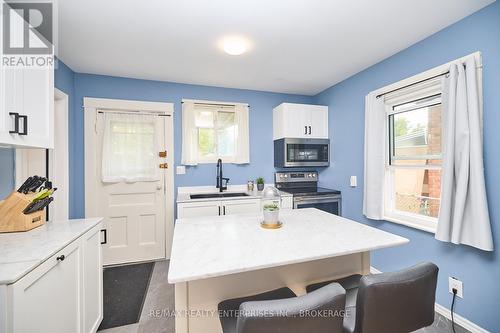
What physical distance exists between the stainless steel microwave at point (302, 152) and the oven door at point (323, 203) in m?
0.54

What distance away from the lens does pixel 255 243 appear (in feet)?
4.07

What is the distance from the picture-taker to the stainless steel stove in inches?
118

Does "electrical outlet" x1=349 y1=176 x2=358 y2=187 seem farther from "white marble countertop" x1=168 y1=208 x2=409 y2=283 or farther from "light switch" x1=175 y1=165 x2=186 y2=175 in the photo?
"light switch" x1=175 y1=165 x2=186 y2=175

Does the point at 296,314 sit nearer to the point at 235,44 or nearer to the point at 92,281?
the point at 92,281

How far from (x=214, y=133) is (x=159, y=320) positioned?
2.32 m

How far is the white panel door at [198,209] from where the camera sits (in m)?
2.62

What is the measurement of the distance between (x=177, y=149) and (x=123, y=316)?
1969 millimetres

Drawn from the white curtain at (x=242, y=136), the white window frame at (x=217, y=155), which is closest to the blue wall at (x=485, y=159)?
the white curtain at (x=242, y=136)

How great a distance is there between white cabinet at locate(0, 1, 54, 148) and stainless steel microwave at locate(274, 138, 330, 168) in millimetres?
2588

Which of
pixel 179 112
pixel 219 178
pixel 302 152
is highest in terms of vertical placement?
pixel 179 112

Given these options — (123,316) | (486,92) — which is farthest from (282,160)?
(123,316)

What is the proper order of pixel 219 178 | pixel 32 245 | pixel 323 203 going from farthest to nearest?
pixel 219 178 → pixel 323 203 → pixel 32 245

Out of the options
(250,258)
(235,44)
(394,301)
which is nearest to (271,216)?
(250,258)

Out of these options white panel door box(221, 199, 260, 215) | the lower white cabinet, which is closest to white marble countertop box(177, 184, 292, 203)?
white panel door box(221, 199, 260, 215)
